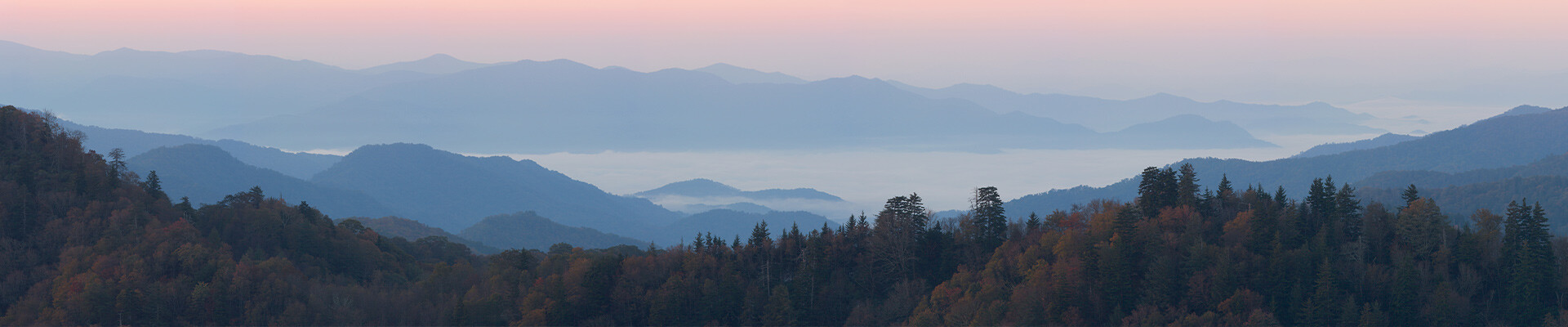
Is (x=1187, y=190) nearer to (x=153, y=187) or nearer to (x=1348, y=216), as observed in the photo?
(x=1348, y=216)

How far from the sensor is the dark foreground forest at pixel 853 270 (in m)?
95.4

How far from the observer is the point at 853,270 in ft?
374

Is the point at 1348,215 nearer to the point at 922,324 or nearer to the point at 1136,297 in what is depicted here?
the point at 1136,297

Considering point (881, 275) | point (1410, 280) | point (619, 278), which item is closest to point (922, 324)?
point (881, 275)

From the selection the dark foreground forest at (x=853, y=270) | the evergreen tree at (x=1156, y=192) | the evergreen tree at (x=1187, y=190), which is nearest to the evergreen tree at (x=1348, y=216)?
the dark foreground forest at (x=853, y=270)

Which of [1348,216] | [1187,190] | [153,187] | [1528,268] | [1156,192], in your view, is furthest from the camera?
[153,187]

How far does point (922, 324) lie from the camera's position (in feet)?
319

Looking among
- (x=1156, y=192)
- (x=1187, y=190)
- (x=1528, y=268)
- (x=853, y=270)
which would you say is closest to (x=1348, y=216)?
(x=1187, y=190)

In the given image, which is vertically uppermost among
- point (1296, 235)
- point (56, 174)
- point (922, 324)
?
point (56, 174)

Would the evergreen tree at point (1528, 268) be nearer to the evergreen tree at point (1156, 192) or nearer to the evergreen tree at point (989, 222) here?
the evergreen tree at point (1156, 192)

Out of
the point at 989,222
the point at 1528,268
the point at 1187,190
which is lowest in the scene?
the point at 1528,268

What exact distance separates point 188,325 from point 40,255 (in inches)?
1004

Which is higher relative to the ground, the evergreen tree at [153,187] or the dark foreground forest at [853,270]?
the evergreen tree at [153,187]

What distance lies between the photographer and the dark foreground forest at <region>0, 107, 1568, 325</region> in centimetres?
9538
